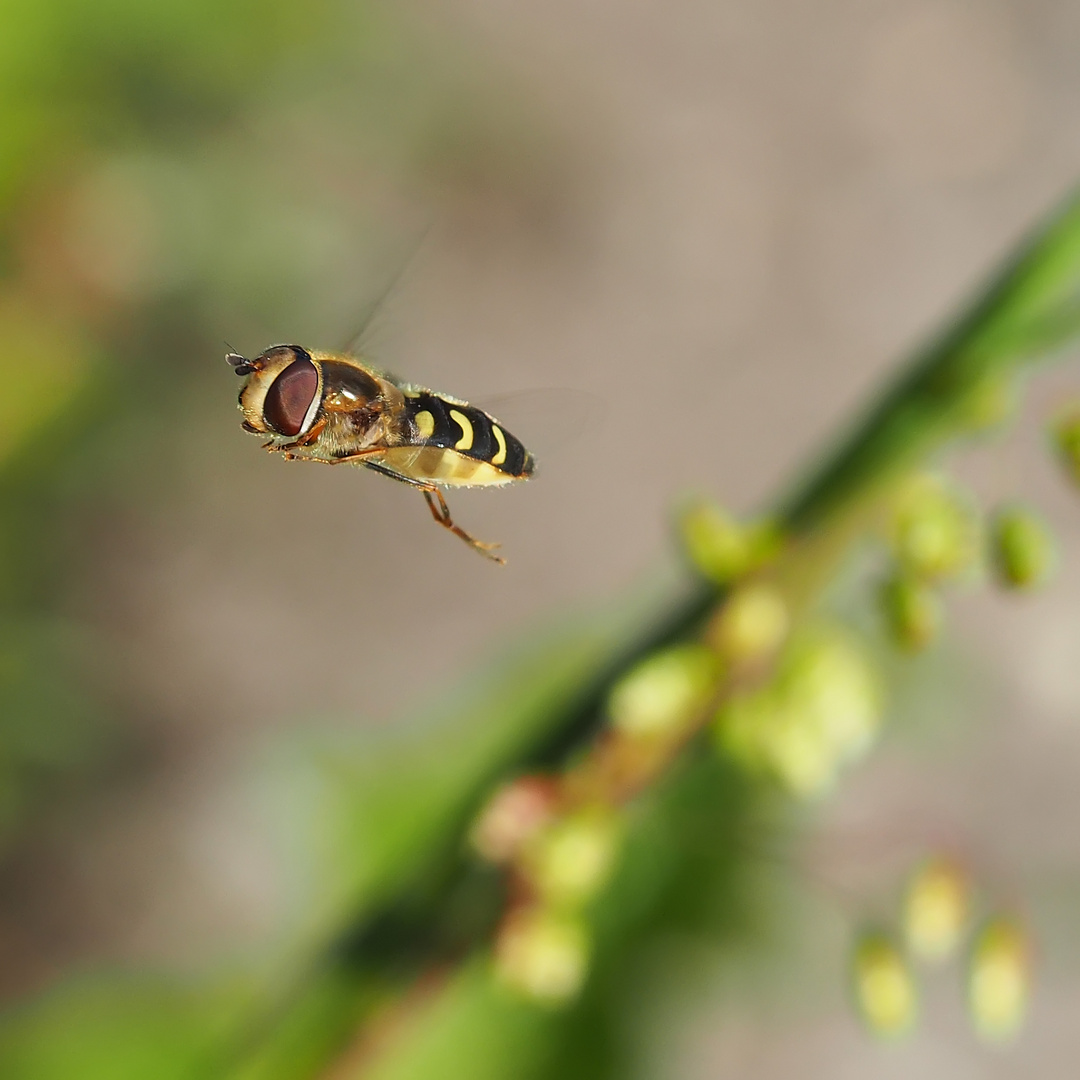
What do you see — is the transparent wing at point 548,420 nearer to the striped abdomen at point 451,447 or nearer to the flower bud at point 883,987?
the striped abdomen at point 451,447

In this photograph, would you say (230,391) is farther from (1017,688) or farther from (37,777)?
(1017,688)

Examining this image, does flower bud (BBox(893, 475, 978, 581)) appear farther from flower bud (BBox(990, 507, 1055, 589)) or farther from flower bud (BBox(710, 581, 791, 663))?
flower bud (BBox(710, 581, 791, 663))

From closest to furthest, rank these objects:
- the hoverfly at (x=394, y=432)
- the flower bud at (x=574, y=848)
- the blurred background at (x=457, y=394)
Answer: the hoverfly at (x=394, y=432) → the flower bud at (x=574, y=848) → the blurred background at (x=457, y=394)

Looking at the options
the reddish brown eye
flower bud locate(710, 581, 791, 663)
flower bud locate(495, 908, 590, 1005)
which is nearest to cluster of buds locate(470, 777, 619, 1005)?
flower bud locate(495, 908, 590, 1005)

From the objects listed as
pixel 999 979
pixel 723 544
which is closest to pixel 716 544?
pixel 723 544

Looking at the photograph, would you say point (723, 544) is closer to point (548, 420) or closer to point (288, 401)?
point (548, 420)

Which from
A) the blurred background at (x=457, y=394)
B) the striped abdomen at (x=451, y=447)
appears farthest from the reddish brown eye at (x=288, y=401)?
the blurred background at (x=457, y=394)
